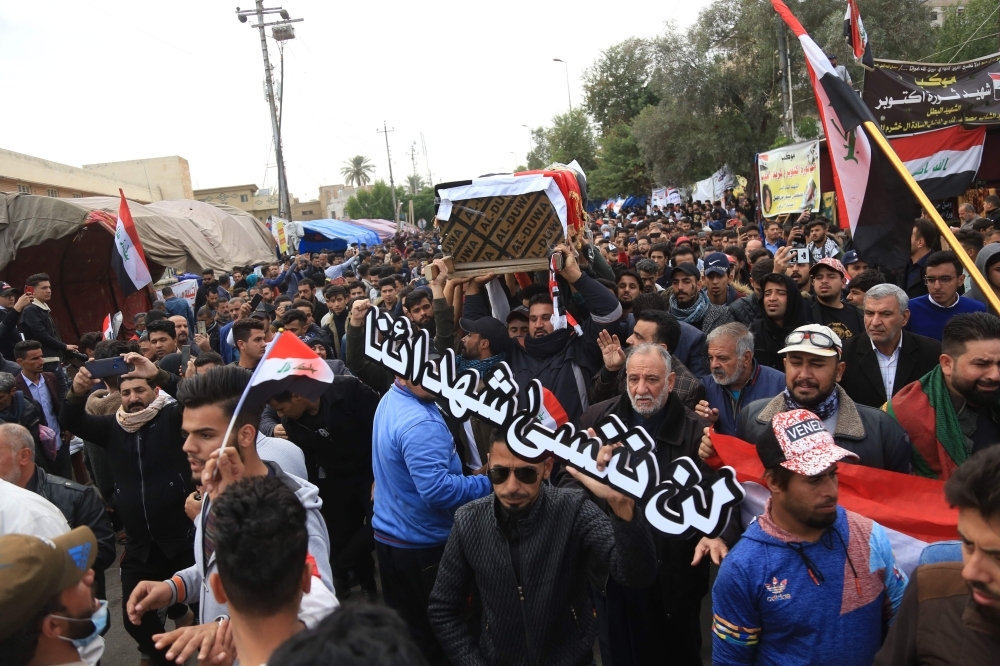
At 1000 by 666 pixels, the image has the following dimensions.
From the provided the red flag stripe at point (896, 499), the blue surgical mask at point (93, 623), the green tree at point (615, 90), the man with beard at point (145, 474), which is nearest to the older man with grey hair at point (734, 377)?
the red flag stripe at point (896, 499)

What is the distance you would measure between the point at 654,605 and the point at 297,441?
268 cm

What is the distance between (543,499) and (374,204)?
73333 millimetres

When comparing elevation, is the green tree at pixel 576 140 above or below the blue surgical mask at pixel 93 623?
above

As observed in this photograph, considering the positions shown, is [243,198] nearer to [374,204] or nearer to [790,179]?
[374,204]

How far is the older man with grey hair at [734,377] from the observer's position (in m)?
4.13

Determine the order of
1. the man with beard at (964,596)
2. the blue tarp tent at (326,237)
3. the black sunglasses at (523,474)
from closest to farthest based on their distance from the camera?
1. the man with beard at (964,596)
2. the black sunglasses at (523,474)
3. the blue tarp tent at (326,237)

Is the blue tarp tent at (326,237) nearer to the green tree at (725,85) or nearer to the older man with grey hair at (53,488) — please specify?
the green tree at (725,85)

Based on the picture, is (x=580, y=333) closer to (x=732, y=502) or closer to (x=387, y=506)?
(x=387, y=506)

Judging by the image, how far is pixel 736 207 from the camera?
20.9 m

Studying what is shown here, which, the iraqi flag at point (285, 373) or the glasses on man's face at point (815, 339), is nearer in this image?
the iraqi flag at point (285, 373)

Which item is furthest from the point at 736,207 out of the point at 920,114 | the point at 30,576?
the point at 30,576

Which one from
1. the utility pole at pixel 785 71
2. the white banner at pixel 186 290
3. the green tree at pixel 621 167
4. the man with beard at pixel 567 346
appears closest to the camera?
the man with beard at pixel 567 346

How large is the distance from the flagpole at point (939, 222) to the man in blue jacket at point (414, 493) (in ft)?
8.17

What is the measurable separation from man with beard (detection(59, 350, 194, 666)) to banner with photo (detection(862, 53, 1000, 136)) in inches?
398
